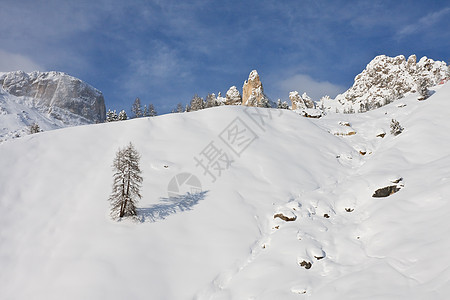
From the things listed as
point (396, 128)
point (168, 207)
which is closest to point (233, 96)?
point (396, 128)

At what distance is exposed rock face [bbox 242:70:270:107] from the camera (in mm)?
116394

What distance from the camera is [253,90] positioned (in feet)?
400

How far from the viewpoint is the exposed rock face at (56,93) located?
11344cm

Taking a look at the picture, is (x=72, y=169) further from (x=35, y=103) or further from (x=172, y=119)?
(x=35, y=103)

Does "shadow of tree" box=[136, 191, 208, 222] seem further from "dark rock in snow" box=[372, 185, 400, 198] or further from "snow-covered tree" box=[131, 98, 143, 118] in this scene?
"snow-covered tree" box=[131, 98, 143, 118]

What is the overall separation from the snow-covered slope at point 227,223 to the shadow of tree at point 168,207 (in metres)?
0.09

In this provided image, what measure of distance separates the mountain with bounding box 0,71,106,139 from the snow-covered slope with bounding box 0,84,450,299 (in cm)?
8191

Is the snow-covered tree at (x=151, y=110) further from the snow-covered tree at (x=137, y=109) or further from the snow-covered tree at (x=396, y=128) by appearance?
the snow-covered tree at (x=396, y=128)

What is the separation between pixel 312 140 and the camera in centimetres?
3862

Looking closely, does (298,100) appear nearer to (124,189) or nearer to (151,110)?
(151,110)

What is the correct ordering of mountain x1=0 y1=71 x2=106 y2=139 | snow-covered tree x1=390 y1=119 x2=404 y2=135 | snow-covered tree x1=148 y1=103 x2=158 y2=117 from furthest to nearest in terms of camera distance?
mountain x1=0 y1=71 x2=106 y2=139 < snow-covered tree x1=148 y1=103 x2=158 y2=117 < snow-covered tree x1=390 y1=119 x2=404 y2=135

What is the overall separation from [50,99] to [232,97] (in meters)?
86.7

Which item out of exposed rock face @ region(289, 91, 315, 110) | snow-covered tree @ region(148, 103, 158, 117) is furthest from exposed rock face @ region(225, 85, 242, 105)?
exposed rock face @ region(289, 91, 315, 110)

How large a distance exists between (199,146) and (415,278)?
26150 millimetres
